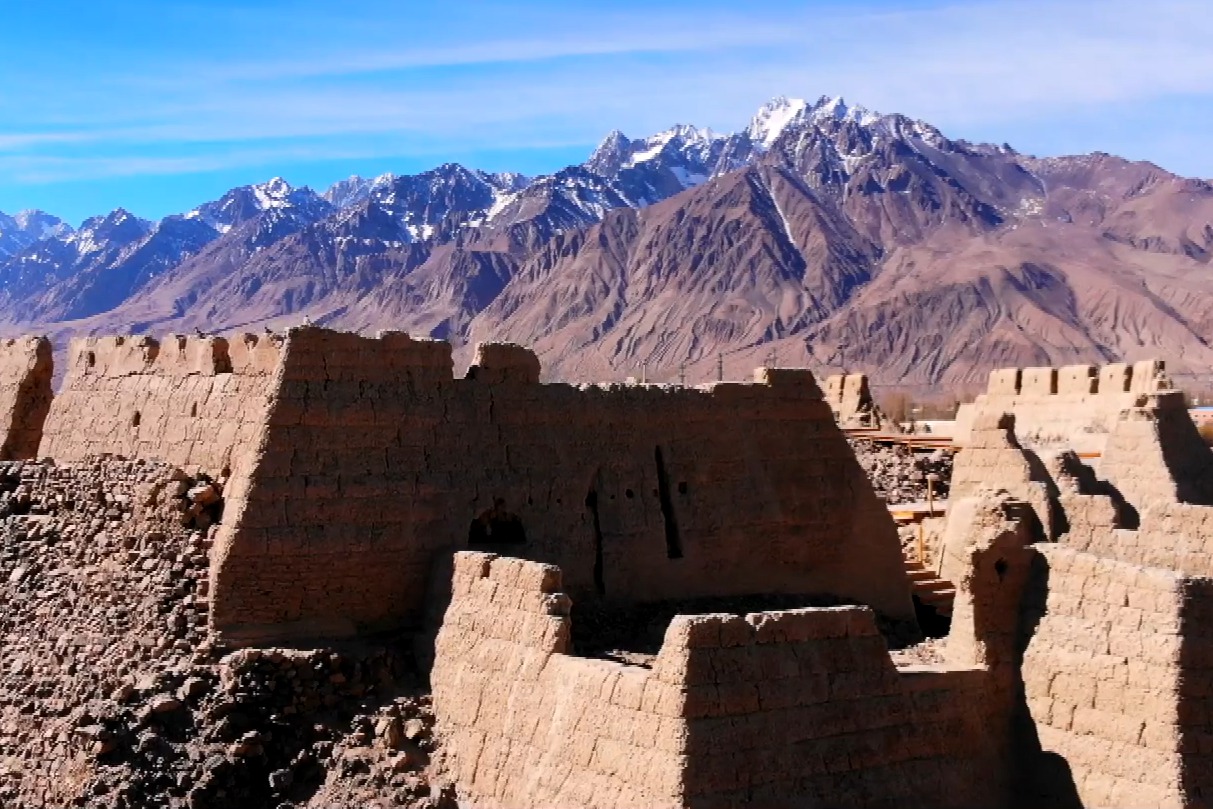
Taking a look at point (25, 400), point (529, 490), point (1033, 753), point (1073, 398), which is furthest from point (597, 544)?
point (1073, 398)

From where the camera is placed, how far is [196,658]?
1593 cm

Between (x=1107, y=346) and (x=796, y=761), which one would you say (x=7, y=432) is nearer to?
(x=796, y=761)

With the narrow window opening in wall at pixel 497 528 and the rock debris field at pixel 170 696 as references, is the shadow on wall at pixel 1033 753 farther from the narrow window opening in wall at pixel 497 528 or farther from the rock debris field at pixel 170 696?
the narrow window opening in wall at pixel 497 528

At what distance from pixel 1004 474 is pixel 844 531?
6.45 feet

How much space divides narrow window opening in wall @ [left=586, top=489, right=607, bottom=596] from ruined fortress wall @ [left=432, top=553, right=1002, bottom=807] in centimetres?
253

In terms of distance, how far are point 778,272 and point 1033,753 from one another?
385 ft

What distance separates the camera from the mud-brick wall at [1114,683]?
44.3 feet

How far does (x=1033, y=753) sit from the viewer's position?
14734 mm

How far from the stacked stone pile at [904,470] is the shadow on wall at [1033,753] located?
1385 cm

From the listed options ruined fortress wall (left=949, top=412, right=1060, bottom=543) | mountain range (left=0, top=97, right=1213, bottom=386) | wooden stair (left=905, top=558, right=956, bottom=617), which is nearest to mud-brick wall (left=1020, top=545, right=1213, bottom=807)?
ruined fortress wall (left=949, top=412, right=1060, bottom=543)

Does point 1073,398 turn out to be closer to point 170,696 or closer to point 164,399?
point 164,399

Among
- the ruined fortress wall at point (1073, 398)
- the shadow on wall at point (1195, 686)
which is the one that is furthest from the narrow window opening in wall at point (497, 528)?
the ruined fortress wall at point (1073, 398)

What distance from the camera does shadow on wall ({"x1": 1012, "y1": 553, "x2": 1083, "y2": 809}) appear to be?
14414mm

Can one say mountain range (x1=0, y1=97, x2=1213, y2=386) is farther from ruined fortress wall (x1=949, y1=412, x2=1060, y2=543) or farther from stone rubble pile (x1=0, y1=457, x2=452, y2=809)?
stone rubble pile (x1=0, y1=457, x2=452, y2=809)
